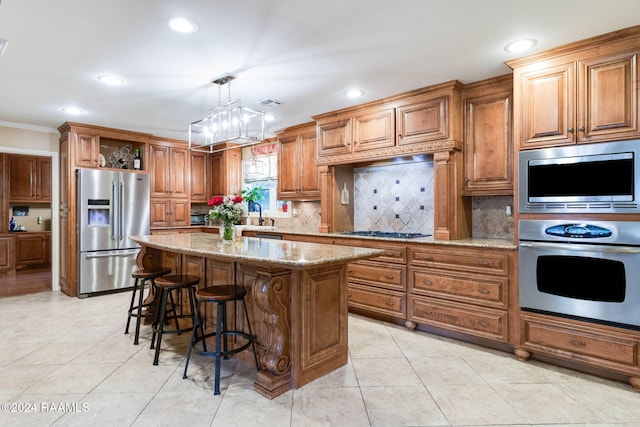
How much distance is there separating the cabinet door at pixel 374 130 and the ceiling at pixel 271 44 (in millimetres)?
217

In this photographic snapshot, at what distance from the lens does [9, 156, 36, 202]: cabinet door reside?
6949mm

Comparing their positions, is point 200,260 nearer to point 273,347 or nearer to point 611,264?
point 273,347

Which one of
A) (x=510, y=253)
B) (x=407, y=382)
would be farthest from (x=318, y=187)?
(x=407, y=382)

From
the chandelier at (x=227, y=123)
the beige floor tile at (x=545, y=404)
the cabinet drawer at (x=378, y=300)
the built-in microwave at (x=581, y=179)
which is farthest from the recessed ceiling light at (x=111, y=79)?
the beige floor tile at (x=545, y=404)

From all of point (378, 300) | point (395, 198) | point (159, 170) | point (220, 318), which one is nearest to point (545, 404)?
point (378, 300)

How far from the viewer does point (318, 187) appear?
→ 4.72 meters

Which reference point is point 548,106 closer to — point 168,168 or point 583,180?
point 583,180

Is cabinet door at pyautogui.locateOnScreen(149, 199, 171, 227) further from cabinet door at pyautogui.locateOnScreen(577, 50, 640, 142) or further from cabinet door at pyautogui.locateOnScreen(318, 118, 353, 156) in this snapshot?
cabinet door at pyautogui.locateOnScreen(577, 50, 640, 142)

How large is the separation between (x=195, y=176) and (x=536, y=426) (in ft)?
19.5

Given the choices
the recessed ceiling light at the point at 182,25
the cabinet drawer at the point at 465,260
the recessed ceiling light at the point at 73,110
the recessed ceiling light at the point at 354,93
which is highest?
the recessed ceiling light at the point at 73,110

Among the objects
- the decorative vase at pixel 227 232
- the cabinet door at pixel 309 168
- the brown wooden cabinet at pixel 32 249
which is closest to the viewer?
the decorative vase at pixel 227 232

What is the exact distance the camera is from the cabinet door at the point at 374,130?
3818 millimetres

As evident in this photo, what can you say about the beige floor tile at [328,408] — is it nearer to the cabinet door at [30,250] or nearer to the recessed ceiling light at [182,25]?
the recessed ceiling light at [182,25]

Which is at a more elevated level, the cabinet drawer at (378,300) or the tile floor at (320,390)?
the cabinet drawer at (378,300)
